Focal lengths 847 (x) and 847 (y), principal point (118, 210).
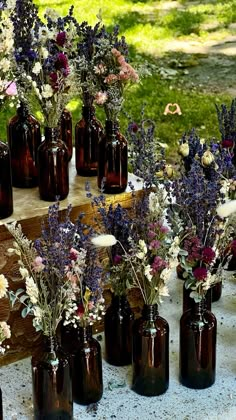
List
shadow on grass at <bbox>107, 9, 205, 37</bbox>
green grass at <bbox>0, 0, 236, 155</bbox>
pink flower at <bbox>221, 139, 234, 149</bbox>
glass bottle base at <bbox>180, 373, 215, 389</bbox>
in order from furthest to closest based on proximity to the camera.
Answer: shadow on grass at <bbox>107, 9, 205, 37</bbox>, green grass at <bbox>0, 0, 236, 155</bbox>, pink flower at <bbox>221, 139, 234, 149</bbox>, glass bottle base at <bbox>180, 373, 215, 389</bbox>

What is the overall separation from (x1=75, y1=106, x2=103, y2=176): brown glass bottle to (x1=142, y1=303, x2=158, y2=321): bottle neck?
57cm

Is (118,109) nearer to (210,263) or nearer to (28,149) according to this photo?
(28,149)

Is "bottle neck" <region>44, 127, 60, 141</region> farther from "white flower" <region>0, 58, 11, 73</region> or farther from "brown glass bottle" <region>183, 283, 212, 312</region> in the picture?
"brown glass bottle" <region>183, 283, 212, 312</region>

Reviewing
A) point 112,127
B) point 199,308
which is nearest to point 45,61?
point 112,127

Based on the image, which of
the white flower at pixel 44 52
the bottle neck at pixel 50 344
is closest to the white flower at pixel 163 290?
the bottle neck at pixel 50 344

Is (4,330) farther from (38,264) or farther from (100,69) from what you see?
(100,69)

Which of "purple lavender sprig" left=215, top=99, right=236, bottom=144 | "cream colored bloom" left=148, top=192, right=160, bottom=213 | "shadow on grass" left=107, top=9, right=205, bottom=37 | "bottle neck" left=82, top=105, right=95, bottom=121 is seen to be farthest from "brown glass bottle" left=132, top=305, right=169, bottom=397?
"shadow on grass" left=107, top=9, right=205, bottom=37

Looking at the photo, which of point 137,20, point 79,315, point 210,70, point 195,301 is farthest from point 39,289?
point 137,20

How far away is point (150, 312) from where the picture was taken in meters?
1.94

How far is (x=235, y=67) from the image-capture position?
5.96 m

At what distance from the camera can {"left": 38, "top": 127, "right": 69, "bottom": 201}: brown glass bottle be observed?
2.14 metres

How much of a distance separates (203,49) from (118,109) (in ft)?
14.4

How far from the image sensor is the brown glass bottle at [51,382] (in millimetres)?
1802

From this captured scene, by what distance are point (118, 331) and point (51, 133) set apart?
1.71ft
